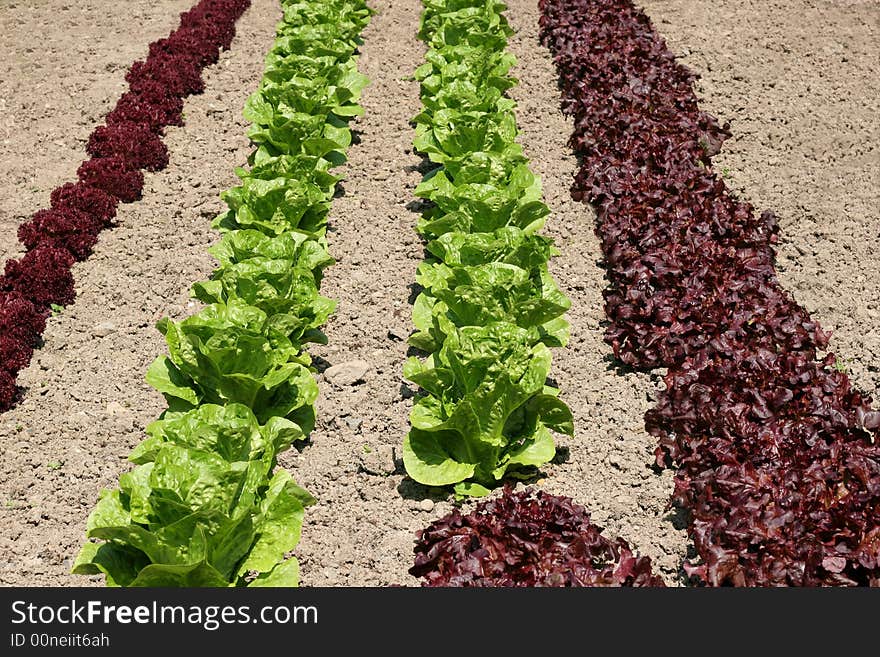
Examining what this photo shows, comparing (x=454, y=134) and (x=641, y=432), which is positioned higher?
(x=454, y=134)

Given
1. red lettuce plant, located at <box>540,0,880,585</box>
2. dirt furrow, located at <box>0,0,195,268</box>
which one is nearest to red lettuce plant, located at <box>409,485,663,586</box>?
red lettuce plant, located at <box>540,0,880,585</box>

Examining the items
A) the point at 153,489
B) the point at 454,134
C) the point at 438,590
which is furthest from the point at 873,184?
the point at 153,489

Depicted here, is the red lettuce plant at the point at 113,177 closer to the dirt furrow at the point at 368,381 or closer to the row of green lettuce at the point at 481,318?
the dirt furrow at the point at 368,381

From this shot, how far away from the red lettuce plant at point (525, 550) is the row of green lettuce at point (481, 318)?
65 cm

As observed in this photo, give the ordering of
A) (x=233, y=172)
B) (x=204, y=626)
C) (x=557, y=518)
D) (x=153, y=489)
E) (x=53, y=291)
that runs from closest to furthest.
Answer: (x=204, y=626), (x=153, y=489), (x=557, y=518), (x=53, y=291), (x=233, y=172)

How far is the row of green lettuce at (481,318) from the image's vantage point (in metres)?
Result: 6.77

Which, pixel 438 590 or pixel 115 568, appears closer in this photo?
pixel 438 590

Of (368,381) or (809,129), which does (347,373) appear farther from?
(809,129)

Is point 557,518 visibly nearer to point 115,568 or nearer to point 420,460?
point 420,460

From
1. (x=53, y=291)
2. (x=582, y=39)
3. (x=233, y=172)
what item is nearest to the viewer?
(x=53, y=291)

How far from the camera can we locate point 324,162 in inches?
399

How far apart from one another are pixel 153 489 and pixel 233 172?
607cm

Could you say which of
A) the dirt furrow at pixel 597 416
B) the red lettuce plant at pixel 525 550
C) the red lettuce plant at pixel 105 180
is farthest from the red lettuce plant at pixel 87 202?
the red lettuce plant at pixel 525 550

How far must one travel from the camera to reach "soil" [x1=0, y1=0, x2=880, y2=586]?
6996 millimetres
